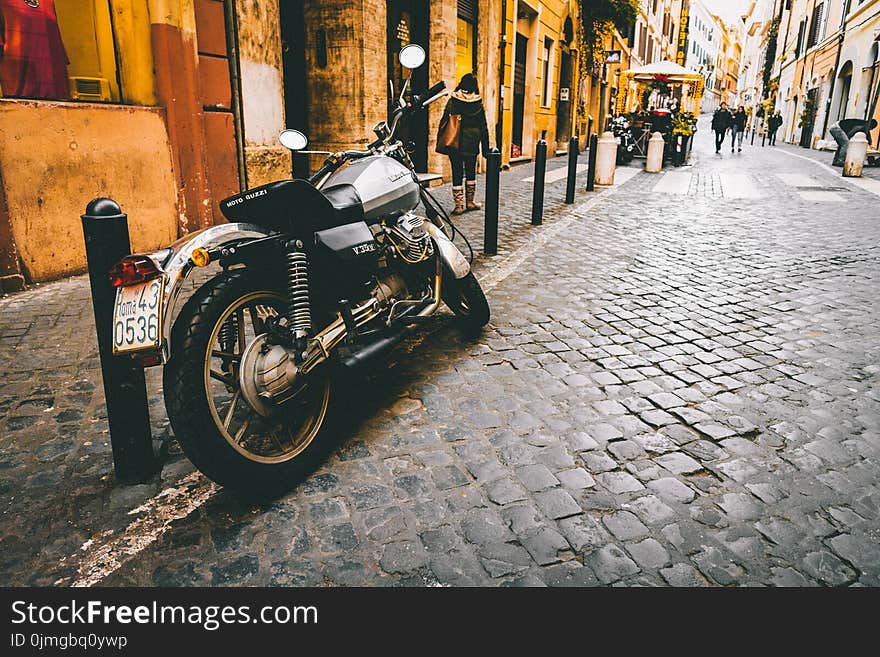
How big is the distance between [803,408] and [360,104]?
754cm

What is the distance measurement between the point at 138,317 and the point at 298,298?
0.58m

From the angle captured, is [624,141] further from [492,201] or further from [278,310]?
[278,310]

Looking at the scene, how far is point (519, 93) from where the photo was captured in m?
17.1

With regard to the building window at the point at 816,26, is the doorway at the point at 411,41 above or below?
below

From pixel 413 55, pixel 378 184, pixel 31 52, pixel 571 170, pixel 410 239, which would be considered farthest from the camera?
pixel 571 170

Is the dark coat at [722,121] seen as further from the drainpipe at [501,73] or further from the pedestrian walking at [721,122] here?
the drainpipe at [501,73]

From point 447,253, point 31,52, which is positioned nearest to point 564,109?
point 31,52

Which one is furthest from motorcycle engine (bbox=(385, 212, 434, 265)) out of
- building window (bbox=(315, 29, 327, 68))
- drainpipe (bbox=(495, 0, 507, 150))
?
drainpipe (bbox=(495, 0, 507, 150))

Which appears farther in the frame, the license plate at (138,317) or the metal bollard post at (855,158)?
the metal bollard post at (855,158)

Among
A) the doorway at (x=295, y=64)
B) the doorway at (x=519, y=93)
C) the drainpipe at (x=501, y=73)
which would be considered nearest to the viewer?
the doorway at (x=295, y=64)

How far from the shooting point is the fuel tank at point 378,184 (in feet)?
9.23

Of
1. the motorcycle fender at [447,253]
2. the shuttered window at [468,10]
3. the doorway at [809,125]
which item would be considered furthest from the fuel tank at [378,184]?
the doorway at [809,125]

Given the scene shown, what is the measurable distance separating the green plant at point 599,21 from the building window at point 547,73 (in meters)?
4.08
